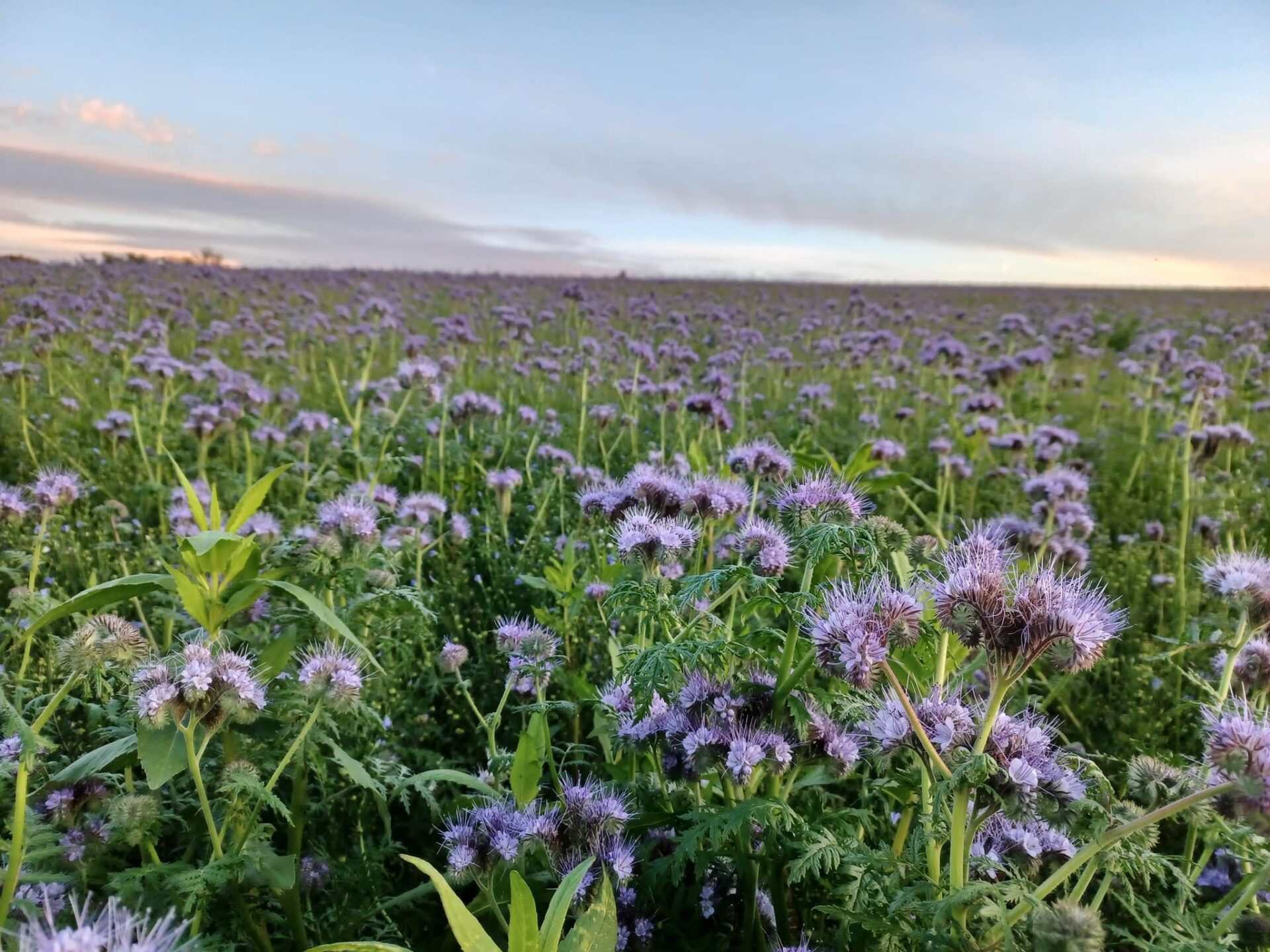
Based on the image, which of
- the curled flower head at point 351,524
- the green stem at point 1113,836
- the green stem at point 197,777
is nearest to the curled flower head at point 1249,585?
the green stem at point 1113,836

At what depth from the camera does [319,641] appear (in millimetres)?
2049

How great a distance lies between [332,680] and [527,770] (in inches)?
17.5

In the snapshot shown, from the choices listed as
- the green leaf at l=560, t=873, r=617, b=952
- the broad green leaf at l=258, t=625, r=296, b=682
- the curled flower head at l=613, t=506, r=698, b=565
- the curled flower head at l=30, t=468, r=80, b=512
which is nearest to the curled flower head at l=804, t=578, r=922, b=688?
the green leaf at l=560, t=873, r=617, b=952

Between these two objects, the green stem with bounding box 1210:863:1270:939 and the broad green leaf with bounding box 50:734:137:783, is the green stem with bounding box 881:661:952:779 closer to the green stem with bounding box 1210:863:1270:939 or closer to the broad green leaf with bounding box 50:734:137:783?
the green stem with bounding box 1210:863:1270:939

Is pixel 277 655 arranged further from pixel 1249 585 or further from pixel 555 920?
pixel 1249 585

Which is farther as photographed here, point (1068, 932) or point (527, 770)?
point (527, 770)

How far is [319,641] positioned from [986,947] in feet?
5.25

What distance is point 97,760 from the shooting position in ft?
5.14

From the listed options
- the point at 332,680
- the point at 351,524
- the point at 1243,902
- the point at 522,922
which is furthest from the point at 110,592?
the point at 1243,902

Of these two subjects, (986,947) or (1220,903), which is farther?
(1220,903)

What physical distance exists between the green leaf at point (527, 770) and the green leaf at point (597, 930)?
0.54 meters

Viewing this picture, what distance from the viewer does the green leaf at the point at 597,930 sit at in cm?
112

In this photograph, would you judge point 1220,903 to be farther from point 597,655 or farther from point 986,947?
point 597,655

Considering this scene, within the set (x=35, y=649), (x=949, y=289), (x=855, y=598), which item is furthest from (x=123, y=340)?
(x=949, y=289)
